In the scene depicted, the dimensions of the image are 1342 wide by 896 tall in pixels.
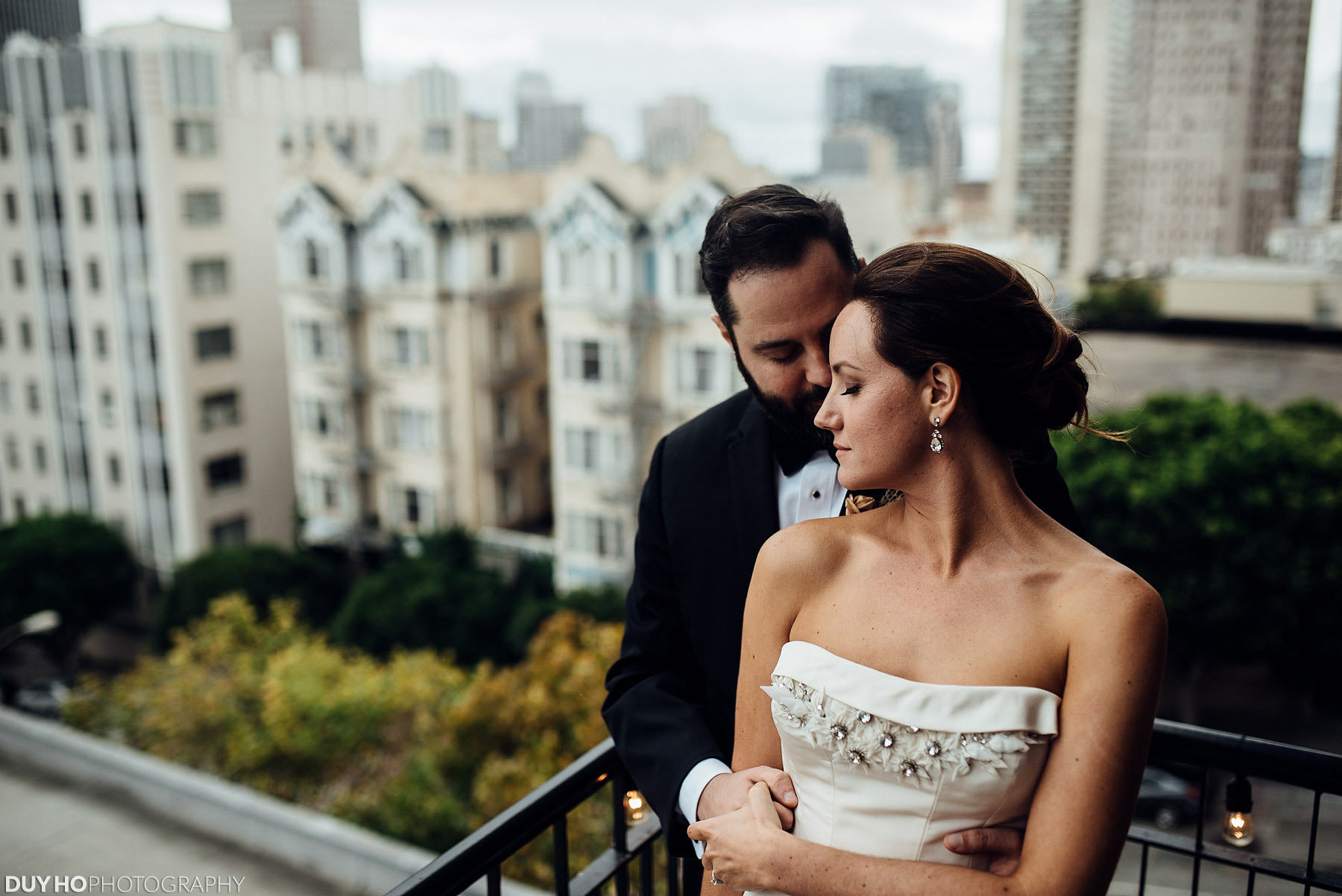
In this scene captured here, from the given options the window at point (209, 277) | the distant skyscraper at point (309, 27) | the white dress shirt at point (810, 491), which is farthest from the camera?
the distant skyscraper at point (309, 27)

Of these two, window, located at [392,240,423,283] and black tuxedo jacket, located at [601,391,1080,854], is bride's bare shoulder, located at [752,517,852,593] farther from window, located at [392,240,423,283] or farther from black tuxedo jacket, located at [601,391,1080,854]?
window, located at [392,240,423,283]

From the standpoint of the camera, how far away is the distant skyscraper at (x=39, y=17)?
36125mm

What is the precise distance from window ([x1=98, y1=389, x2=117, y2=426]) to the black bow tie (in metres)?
31.2

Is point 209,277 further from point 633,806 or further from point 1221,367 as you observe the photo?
point 633,806

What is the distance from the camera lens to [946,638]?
6.12 ft

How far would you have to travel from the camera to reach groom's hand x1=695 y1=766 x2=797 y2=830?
201 centimetres

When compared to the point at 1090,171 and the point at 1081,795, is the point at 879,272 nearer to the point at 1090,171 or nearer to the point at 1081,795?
the point at 1081,795

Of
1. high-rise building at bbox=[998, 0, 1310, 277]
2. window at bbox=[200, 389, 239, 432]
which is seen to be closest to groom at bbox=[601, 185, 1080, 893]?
window at bbox=[200, 389, 239, 432]

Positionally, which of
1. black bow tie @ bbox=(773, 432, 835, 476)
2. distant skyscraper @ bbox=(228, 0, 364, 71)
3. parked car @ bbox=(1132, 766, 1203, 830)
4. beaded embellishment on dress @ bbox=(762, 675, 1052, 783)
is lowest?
parked car @ bbox=(1132, 766, 1203, 830)

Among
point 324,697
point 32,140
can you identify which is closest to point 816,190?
point 324,697

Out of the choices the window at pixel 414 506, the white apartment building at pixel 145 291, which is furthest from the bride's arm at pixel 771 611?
the white apartment building at pixel 145 291

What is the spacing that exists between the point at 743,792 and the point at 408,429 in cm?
2511

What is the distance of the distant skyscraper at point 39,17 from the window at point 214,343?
1409 centimetres

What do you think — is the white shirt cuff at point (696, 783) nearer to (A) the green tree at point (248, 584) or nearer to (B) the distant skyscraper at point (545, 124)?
(A) the green tree at point (248, 584)
